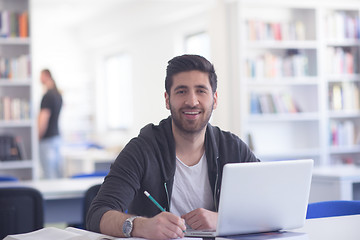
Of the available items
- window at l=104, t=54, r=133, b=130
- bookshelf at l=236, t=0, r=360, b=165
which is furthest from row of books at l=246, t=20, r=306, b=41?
window at l=104, t=54, r=133, b=130

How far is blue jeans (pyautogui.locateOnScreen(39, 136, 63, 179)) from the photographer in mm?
6836

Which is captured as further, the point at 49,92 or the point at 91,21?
the point at 91,21

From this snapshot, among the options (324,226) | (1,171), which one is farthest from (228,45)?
(324,226)

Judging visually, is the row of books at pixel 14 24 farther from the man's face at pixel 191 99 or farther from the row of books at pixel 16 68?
the man's face at pixel 191 99

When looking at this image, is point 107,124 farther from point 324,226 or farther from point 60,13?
point 324,226

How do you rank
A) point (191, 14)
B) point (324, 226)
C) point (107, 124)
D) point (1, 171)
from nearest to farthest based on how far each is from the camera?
point (324, 226), point (1, 171), point (191, 14), point (107, 124)

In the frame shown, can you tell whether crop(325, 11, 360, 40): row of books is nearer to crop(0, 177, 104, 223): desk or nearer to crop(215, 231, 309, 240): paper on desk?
crop(0, 177, 104, 223): desk

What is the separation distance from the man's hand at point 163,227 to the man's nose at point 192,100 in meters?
0.55

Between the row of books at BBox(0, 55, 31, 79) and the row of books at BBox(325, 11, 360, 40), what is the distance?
3.36 meters

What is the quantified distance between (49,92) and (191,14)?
91.3 inches

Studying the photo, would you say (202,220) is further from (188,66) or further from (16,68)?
(16,68)

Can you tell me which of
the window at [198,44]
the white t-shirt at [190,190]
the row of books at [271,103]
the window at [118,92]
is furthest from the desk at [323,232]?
the window at [118,92]

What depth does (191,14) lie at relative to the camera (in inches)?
324

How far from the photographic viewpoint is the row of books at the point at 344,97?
22.9 feet
